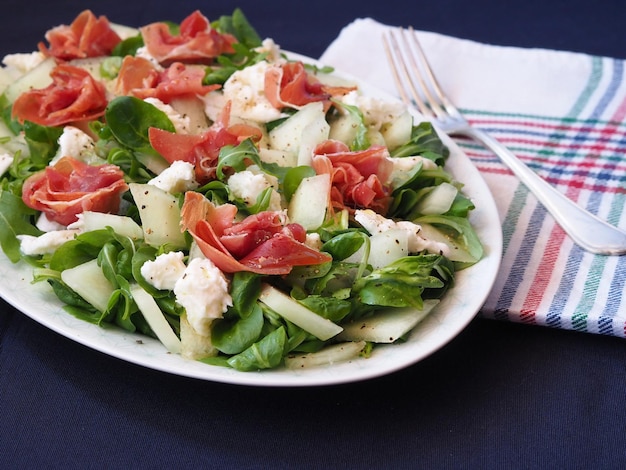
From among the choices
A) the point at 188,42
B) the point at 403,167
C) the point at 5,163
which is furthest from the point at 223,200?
the point at 188,42

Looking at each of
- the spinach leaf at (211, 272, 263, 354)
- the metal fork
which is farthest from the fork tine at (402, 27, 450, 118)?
the spinach leaf at (211, 272, 263, 354)

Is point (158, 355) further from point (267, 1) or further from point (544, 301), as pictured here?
point (267, 1)

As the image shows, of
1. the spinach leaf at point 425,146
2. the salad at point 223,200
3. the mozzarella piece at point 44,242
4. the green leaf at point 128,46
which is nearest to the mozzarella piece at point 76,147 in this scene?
the salad at point 223,200

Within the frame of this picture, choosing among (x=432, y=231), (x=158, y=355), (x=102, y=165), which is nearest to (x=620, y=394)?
(x=432, y=231)

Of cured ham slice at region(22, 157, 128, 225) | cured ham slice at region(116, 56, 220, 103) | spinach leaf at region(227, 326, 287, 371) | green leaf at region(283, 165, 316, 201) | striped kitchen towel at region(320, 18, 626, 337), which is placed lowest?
striped kitchen towel at region(320, 18, 626, 337)

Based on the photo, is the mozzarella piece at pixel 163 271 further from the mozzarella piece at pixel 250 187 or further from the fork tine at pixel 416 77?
the fork tine at pixel 416 77

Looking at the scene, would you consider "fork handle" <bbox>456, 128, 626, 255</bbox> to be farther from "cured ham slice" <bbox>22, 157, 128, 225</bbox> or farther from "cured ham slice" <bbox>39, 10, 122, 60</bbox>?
"cured ham slice" <bbox>39, 10, 122, 60</bbox>

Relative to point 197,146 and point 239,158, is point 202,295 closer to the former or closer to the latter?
point 239,158
